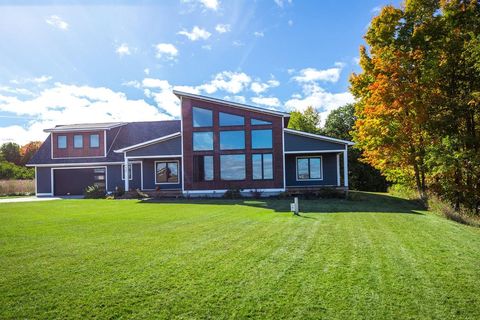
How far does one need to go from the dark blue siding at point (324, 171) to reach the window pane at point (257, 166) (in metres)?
2.60

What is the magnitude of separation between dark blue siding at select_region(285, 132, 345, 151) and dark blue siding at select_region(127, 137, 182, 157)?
7.33 m

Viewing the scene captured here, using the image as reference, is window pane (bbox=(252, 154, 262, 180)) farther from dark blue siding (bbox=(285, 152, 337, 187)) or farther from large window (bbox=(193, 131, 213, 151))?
large window (bbox=(193, 131, 213, 151))

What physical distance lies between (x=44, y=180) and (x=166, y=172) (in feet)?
37.3

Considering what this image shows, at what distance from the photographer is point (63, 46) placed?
1440 cm

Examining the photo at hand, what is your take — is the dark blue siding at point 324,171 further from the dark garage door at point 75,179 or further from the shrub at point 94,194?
the dark garage door at point 75,179

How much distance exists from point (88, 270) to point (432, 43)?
1973 cm

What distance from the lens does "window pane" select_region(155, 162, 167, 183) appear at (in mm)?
23609

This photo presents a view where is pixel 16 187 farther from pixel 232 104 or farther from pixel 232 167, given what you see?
pixel 232 104

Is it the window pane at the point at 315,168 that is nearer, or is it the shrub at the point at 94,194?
the window pane at the point at 315,168

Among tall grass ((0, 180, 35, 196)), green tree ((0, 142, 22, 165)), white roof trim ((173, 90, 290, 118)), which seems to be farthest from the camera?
green tree ((0, 142, 22, 165))

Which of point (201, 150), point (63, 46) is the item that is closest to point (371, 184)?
point (201, 150)

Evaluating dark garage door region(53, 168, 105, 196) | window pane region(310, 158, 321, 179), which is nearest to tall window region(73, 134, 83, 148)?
dark garage door region(53, 168, 105, 196)

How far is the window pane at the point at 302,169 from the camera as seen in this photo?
22156 millimetres

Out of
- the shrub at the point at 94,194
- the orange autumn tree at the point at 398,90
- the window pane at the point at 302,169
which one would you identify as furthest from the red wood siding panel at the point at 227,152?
the shrub at the point at 94,194
